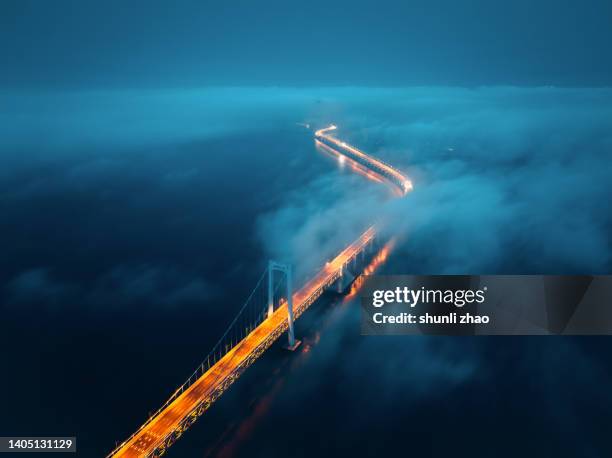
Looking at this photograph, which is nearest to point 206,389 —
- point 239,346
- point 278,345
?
point 239,346

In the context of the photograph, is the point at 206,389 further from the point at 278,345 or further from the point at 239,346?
the point at 278,345

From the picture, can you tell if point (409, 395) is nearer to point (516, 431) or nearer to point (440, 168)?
point (516, 431)

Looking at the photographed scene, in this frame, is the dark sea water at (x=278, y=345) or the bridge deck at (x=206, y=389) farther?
the dark sea water at (x=278, y=345)

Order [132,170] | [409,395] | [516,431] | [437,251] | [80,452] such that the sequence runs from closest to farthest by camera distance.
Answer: [80,452] → [516,431] → [409,395] → [437,251] → [132,170]

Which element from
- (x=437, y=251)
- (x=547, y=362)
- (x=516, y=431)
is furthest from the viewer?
(x=437, y=251)

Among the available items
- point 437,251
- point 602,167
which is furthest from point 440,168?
point 437,251

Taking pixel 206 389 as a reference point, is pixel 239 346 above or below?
above
